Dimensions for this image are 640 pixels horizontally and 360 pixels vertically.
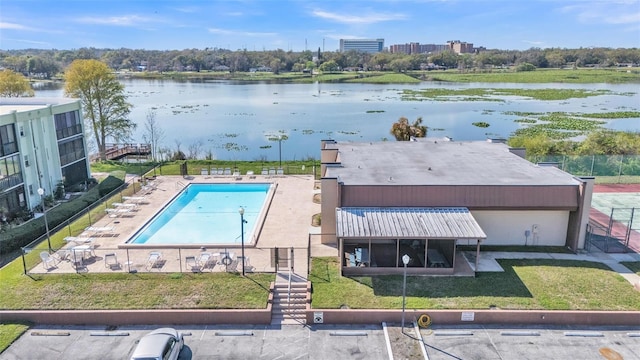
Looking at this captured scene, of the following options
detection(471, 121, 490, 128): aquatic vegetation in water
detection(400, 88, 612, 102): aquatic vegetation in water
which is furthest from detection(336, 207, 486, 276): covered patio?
detection(400, 88, 612, 102): aquatic vegetation in water

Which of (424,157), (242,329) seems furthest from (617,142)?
(242,329)

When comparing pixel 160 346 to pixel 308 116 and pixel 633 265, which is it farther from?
pixel 308 116

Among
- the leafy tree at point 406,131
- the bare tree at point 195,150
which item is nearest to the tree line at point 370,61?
the bare tree at point 195,150

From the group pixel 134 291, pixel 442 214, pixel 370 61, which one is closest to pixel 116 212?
pixel 134 291

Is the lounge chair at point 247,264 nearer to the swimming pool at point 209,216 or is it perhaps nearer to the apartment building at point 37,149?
the swimming pool at point 209,216

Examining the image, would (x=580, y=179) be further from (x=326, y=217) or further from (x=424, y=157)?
(x=326, y=217)
